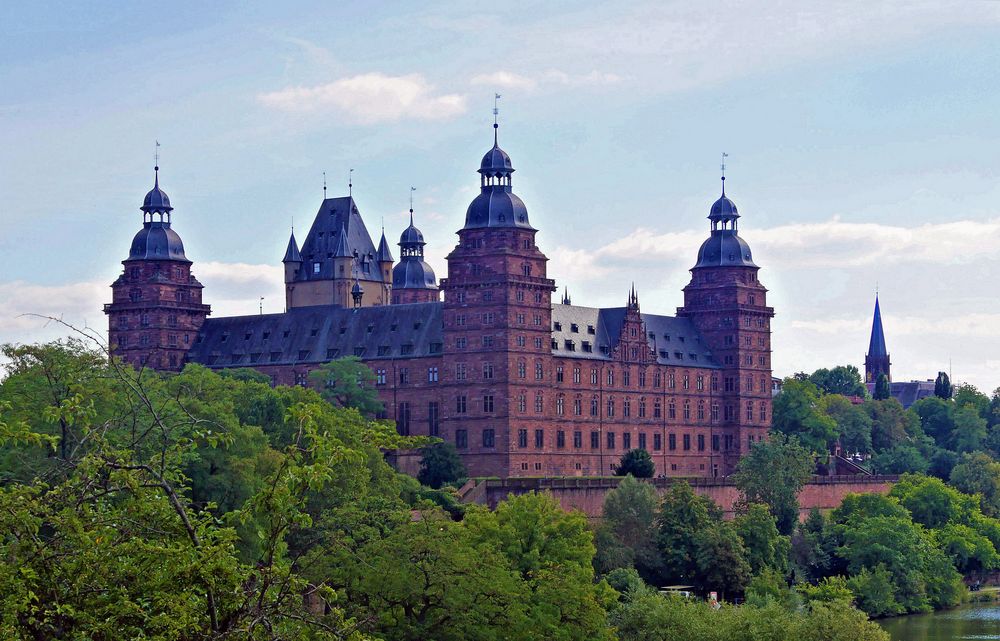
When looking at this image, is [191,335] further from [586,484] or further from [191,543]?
[191,543]

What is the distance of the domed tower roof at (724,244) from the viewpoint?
143 meters

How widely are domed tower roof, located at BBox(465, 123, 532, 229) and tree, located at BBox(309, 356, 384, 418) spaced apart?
14.1 metres

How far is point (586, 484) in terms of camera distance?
10931cm

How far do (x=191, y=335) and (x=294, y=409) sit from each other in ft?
388

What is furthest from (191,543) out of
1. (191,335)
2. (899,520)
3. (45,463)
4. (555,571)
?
(191,335)

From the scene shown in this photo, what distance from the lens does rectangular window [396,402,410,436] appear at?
12431 centimetres

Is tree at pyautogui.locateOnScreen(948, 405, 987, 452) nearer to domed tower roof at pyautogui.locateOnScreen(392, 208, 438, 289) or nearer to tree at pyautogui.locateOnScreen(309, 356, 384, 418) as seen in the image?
domed tower roof at pyautogui.locateOnScreen(392, 208, 438, 289)

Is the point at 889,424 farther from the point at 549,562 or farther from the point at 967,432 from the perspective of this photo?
the point at 549,562

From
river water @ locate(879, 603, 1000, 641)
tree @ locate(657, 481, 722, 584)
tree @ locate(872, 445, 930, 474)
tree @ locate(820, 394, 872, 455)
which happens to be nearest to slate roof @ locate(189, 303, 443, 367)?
tree @ locate(657, 481, 722, 584)

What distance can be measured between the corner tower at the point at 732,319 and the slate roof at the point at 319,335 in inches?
1031

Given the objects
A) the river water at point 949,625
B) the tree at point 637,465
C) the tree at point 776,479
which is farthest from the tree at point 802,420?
the river water at point 949,625

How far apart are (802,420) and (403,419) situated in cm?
4744

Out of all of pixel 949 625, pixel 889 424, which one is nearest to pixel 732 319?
pixel 889 424

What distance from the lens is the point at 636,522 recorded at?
101 m
